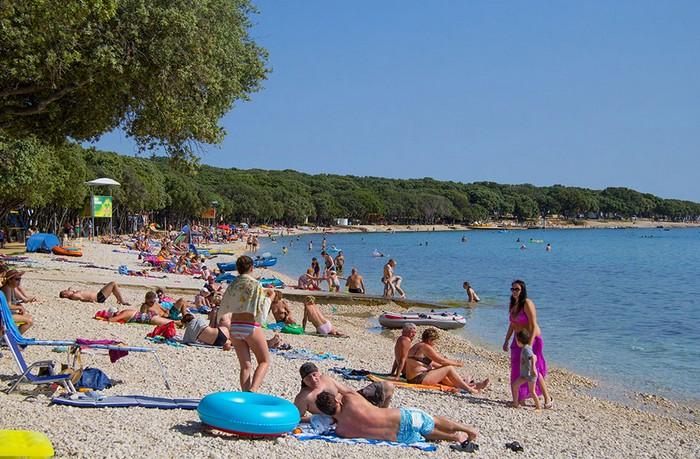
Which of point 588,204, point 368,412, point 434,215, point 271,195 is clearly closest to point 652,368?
point 368,412

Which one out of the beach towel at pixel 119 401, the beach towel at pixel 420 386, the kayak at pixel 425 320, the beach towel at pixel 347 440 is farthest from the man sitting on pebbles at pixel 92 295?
the beach towel at pixel 347 440

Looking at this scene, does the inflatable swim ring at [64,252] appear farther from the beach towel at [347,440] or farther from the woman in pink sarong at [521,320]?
the beach towel at [347,440]

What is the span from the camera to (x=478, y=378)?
12938 millimetres

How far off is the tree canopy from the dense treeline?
4.96 ft

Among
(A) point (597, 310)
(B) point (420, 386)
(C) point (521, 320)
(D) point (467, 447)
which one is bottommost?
(A) point (597, 310)

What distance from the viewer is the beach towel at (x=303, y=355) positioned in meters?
11.9

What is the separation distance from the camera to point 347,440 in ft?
22.4

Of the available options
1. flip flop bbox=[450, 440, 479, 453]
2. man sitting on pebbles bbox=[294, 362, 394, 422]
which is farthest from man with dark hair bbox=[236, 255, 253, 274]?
flip flop bbox=[450, 440, 479, 453]

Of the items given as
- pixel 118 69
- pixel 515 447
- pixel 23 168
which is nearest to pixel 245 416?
pixel 515 447

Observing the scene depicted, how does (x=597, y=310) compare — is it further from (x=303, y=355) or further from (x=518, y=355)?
(x=518, y=355)

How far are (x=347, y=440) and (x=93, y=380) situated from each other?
298 centimetres

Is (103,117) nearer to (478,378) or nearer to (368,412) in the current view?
(478,378)

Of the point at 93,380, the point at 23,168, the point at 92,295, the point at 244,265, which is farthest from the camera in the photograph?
the point at 23,168

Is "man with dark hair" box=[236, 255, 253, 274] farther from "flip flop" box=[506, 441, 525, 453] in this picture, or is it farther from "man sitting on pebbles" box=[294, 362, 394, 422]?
"flip flop" box=[506, 441, 525, 453]
